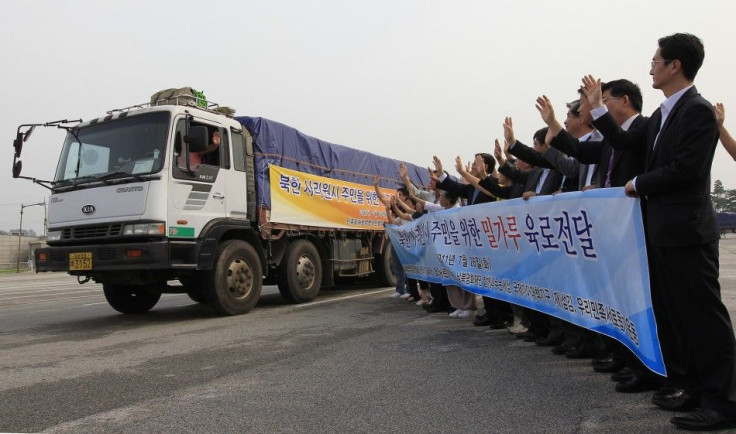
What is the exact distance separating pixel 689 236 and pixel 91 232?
6.57m

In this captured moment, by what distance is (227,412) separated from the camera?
3309 millimetres

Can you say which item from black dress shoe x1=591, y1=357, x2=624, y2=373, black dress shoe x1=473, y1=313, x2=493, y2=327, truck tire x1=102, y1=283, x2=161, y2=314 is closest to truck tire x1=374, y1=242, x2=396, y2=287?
truck tire x1=102, y1=283, x2=161, y2=314

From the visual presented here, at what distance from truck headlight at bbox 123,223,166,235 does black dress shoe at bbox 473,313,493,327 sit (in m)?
3.91

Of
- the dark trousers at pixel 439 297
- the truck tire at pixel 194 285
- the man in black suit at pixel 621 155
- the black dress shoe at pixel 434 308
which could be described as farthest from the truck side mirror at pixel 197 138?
the man in black suit at pixel 621 155

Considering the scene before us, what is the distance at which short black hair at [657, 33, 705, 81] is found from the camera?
3045 millimetres

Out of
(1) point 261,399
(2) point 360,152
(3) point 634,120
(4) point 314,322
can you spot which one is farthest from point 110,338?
(2) point 360,152

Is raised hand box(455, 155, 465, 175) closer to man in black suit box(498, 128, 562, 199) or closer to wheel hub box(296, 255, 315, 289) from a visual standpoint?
man in black suit box(498, 128, 562, 199)

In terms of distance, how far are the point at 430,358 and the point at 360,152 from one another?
756 centimetres

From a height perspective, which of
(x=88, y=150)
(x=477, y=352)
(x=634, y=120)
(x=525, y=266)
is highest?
(x=88, y=150)

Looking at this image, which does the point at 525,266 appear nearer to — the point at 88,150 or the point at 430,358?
the point at 430,358

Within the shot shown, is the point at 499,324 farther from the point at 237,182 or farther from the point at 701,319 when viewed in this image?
the point at 237,182

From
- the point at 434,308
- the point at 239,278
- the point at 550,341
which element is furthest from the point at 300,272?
the point at 550,341

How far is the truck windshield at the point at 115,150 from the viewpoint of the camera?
6867 millimetres

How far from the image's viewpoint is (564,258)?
14.2 ft
